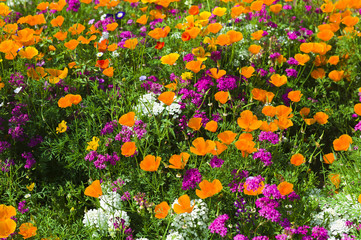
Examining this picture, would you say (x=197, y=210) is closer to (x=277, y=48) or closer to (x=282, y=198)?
(x=282, y=198)

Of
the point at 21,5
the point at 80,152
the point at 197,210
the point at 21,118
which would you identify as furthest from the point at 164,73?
the point at 21,5

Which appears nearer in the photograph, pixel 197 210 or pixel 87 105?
pixel 197 210

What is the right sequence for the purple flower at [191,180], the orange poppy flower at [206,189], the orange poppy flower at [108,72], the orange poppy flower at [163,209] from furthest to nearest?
the orange poppy flower at [108,72], the purple flower at [191,180], the orange poppy flower at [163,209], the orange poppy flower at [206,189]

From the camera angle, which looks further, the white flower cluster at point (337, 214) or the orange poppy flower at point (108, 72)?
the orange poppy flower at point (108, 72)

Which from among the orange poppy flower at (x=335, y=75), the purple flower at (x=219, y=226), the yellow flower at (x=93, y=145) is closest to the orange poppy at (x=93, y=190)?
the yellow flower at (x=93, y=145)

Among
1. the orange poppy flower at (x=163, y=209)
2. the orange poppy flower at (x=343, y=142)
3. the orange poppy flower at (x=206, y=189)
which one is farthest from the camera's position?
the orange poppy flower at (x=343, y=142)

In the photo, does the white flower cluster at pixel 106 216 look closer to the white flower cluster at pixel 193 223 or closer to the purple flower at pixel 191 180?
the white flower cluster at pixel 193 223

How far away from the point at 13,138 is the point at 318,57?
2.91 metres

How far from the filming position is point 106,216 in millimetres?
2477

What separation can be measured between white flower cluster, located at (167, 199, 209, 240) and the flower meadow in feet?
0.03

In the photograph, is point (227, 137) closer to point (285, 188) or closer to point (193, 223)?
point (285, 188)

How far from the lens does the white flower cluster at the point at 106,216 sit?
237cm

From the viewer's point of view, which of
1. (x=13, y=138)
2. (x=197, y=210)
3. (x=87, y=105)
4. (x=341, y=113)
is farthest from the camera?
(x=341, y=113)

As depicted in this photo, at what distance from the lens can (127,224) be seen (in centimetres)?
242
